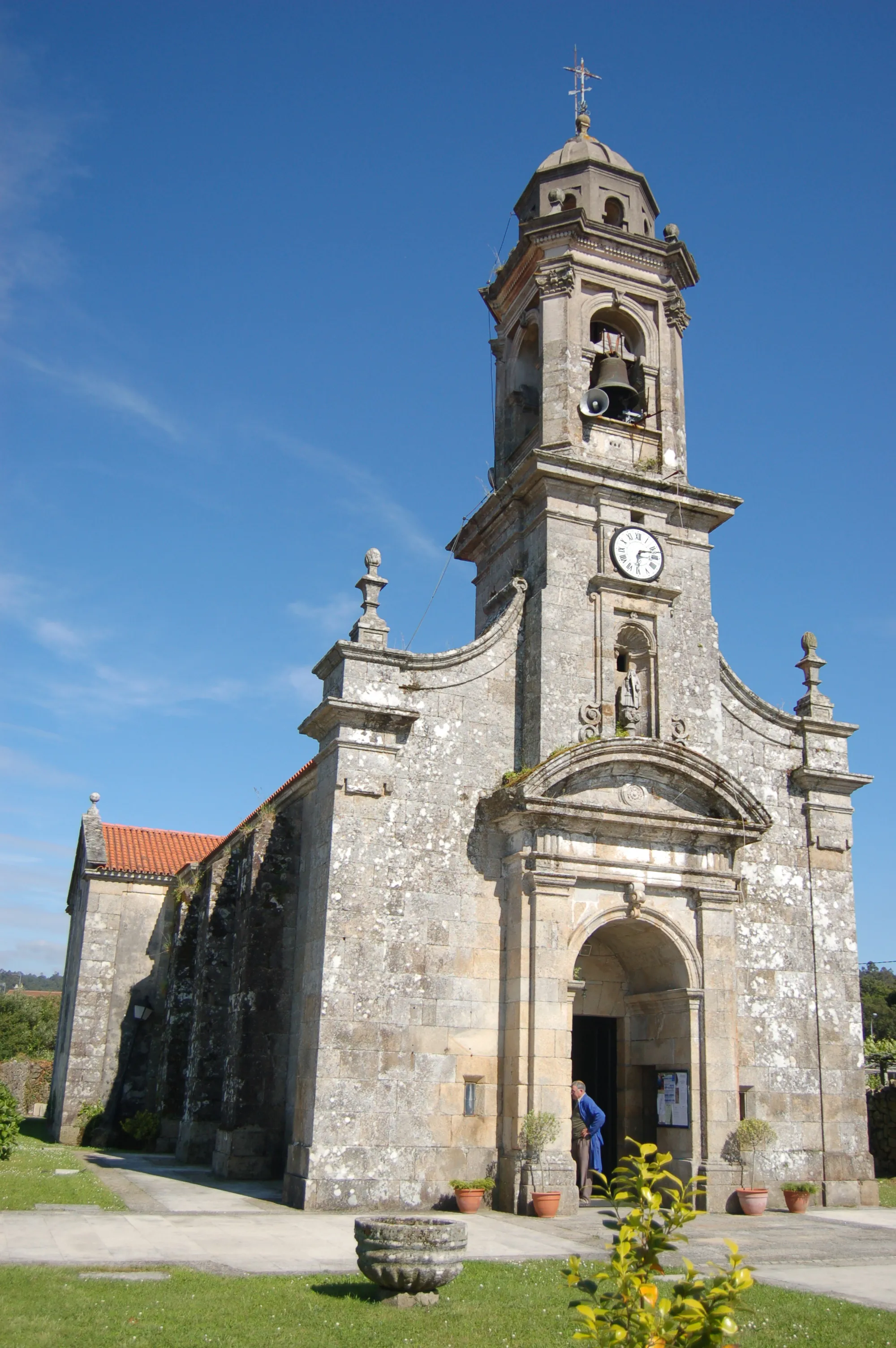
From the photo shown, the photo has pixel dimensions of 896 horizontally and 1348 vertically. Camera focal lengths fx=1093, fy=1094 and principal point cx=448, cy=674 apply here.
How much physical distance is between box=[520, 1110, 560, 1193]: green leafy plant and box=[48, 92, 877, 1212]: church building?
12 cm

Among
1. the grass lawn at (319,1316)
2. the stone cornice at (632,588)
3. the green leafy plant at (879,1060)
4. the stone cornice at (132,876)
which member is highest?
the stone cornice at (632,588)

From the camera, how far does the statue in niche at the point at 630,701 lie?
15.9m

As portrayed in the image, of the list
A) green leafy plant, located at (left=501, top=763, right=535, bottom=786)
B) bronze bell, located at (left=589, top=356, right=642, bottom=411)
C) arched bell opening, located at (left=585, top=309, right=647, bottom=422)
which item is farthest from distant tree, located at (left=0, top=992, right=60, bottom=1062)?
bronze bell, located at (left=589, top=356, right=642, bottom=411)

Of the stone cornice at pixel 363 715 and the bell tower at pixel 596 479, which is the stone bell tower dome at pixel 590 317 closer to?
the bell tower at pixel 596 479

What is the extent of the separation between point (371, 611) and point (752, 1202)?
9252 millimetres

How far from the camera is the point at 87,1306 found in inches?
285

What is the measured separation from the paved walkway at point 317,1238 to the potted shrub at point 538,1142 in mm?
288

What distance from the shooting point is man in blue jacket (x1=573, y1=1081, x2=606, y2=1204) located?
14328mm

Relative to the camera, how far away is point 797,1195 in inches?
565

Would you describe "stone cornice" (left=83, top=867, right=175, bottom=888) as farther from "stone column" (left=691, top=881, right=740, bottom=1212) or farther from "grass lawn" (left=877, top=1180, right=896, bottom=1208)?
"grass lawn" (left=877, top=1180, right=896, bottom=1208)

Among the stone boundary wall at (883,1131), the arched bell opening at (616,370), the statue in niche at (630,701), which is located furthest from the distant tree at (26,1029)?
the arched bell opening at (616,370)

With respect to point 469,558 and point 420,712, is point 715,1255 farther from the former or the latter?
point 469,558

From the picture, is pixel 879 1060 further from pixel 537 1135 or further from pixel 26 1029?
pixel 26 1029

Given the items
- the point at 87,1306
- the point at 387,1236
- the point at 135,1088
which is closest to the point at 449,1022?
the point at 387,1236
